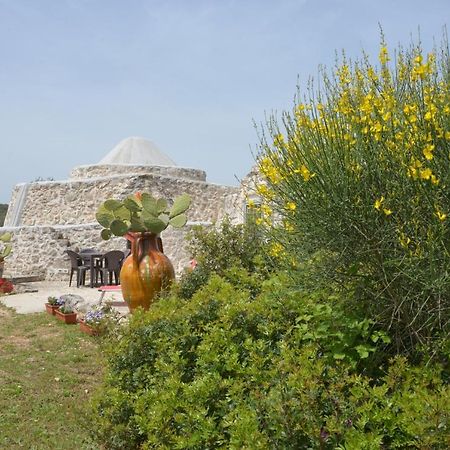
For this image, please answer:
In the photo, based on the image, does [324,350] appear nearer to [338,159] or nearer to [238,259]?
[338,159]

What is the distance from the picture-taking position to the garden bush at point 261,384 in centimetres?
269

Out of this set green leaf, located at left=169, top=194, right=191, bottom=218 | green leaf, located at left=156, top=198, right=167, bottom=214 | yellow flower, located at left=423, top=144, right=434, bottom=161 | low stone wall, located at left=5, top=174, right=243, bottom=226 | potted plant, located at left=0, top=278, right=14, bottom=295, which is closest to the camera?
yellow flower, located at left=423, top=144, right=434, bottom=161

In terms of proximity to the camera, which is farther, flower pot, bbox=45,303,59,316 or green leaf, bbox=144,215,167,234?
flower pot, bbox=45,303,59,316

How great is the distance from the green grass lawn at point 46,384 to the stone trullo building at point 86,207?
26.3 ft

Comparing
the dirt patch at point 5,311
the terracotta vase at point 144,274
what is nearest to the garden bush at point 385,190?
the terracotta vase at point 144,274

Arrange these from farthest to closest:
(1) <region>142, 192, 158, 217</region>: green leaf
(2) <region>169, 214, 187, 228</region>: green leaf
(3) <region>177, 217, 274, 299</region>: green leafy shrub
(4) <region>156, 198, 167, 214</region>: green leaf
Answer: (2) <region>169, 214, 187, 228</region>: green leaf → (4) <region>156, 198, 167, 214</region>: green leaf → (1) <region>142, 192, 158, 217</region>: green leaf → (3) <region>177, 217, 274, 299</region>: green leafy shrub

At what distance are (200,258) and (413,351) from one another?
11.7 feet

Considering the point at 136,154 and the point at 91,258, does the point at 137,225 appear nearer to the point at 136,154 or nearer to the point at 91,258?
the point at 91,258

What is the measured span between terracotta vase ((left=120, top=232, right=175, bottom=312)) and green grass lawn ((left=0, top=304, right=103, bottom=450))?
0.81 meters

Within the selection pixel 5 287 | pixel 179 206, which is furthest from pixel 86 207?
pixel 179 206

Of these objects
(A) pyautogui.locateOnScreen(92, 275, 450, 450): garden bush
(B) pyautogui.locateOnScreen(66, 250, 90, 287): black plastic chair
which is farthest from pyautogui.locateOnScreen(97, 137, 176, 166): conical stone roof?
(A) pyautogui.locateOnScreen(92, 275, 450, 450): garden bush

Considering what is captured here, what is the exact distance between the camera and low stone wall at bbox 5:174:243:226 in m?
17.0

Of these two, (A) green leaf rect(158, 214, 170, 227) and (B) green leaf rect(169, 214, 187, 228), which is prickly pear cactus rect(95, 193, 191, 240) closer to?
(A) green leaf rect(158, 214, 170, 227)

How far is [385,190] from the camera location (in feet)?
10.2
